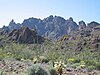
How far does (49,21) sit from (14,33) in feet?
339

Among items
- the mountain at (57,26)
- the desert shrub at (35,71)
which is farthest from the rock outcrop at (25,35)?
the mountain at (57,26)

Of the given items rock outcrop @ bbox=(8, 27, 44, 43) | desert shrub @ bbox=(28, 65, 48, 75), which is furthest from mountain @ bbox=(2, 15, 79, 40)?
desert shrub @ bbox=(28, 65, 48, 75)

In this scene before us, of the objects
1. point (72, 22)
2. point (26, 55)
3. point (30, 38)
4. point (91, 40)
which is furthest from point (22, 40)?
point (72, 22)

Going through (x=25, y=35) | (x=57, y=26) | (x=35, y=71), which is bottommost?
(x=35, y=71)

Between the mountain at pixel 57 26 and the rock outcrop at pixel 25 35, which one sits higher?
the mountain at pixel 57 26

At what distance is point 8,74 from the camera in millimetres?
17594

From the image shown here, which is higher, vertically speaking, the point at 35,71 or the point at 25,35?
the point at 25,35

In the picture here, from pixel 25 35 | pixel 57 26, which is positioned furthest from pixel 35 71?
pixel 57 26

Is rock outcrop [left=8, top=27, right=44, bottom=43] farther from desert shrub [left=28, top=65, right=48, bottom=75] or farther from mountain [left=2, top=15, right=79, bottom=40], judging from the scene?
mountain [left=2, top=15, right=79, bottom=40]

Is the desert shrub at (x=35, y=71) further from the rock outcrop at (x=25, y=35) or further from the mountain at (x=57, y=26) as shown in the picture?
the mountain at (x=57, y=26)

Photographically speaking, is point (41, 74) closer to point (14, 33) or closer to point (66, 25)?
point (14, 33)

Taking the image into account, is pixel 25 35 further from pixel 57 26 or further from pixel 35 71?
pixel 57 26

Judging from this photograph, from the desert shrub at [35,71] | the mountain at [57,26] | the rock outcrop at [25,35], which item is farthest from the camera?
the mountain at [57,26]

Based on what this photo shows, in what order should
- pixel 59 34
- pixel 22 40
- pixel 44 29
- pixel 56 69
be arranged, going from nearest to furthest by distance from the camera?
pixel 56 69
pixel 22 40
pixel 59 34
pixel 44 29
